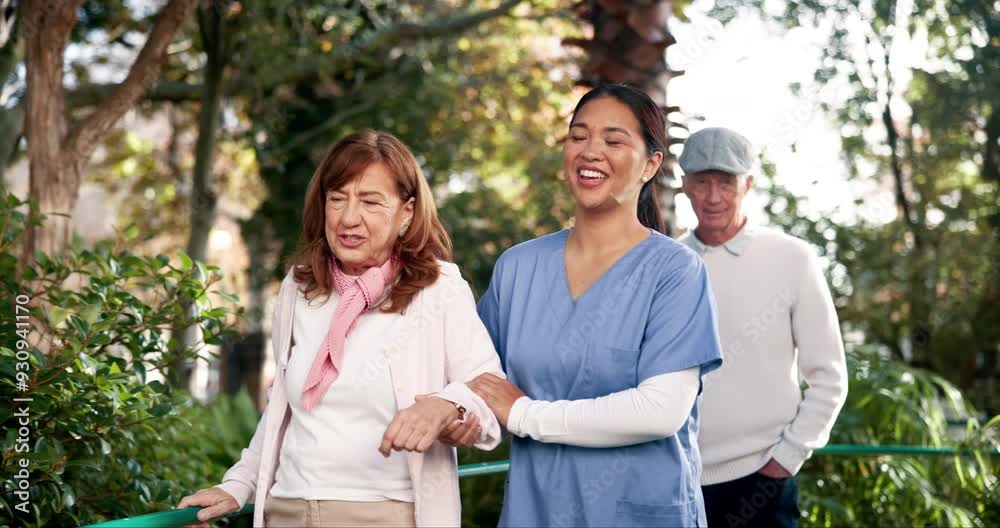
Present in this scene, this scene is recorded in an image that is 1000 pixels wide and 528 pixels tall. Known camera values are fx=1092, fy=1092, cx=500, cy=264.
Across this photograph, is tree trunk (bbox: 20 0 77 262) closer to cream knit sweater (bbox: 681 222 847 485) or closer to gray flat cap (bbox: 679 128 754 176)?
gray flat cap (bbox: 679 128 754 176)

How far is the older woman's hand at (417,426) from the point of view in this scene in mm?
2250

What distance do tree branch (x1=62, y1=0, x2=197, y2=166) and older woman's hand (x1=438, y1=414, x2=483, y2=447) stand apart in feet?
10.9

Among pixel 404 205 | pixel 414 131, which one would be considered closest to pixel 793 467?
pixel 404 205

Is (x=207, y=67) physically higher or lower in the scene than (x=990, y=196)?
higher

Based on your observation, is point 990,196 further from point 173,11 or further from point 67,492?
point 67,492

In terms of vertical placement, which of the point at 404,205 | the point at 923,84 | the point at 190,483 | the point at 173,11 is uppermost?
the point at 923,84

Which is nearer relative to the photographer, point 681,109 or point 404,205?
point 404,205

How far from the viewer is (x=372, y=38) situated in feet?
35.3

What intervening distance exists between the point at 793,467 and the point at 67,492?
2262mm

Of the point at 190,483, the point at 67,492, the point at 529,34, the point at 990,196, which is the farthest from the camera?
the point at 529,34

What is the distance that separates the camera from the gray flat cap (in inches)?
142

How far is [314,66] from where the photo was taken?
1069 centimetres

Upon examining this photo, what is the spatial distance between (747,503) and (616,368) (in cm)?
121

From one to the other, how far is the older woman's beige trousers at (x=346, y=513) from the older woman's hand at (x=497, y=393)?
0.29 m
